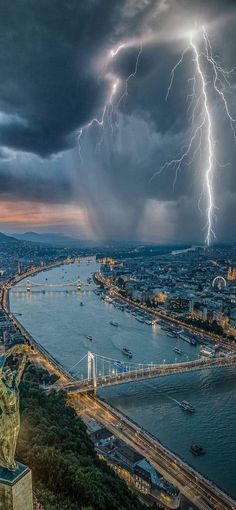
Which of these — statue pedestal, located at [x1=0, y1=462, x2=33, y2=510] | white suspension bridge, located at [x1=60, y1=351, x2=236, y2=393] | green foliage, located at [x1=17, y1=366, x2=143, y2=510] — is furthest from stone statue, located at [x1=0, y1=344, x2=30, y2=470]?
white suspension bridge, located at [x1=60, y1=351, x2=236, y2=393]

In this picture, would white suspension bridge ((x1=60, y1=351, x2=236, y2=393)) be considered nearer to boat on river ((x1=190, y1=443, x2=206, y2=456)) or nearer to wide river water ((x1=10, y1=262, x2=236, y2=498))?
wide river water ((x1=10, y1=262, x2=236, y2=498))

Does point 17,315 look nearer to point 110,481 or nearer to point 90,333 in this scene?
point 90,333

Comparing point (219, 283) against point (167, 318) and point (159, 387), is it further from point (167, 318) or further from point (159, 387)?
point (159, 387)

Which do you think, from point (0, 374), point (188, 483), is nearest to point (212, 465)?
point (188, 483)

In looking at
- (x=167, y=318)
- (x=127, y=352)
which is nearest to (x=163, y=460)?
(x=127, y=352)

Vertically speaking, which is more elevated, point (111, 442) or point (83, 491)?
point (83, 491)
